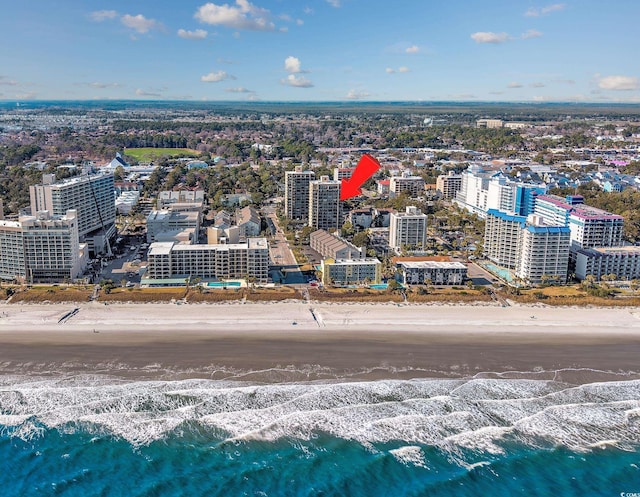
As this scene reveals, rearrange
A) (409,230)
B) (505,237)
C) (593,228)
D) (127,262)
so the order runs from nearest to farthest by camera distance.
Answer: (505,237) → (127,262) → (593,228) → (409,230)

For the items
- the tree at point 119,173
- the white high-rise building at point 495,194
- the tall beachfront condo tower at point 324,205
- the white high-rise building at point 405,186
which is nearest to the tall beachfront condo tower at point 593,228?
the white high-rise building at point 495,194

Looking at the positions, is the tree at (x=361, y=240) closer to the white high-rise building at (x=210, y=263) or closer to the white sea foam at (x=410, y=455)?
the white high-rise building at (x=210, y=263)

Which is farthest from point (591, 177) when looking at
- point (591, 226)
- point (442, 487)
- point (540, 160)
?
point (442, 487)

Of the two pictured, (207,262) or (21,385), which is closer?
(21,385)

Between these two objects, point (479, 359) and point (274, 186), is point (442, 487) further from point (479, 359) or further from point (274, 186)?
point (274, 186)

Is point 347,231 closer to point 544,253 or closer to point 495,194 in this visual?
point 544,253

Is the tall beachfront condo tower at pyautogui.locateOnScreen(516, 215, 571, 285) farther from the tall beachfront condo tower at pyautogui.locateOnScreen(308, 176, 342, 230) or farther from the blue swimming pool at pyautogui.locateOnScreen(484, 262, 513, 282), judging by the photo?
the tall beachfront condo tower at pyautogui.locateOnScreen(308, 176, 342, 230)

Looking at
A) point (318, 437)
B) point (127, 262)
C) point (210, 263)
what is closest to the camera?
point (318, 437)

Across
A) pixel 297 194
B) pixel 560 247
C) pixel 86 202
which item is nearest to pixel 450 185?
pixel 297 194
